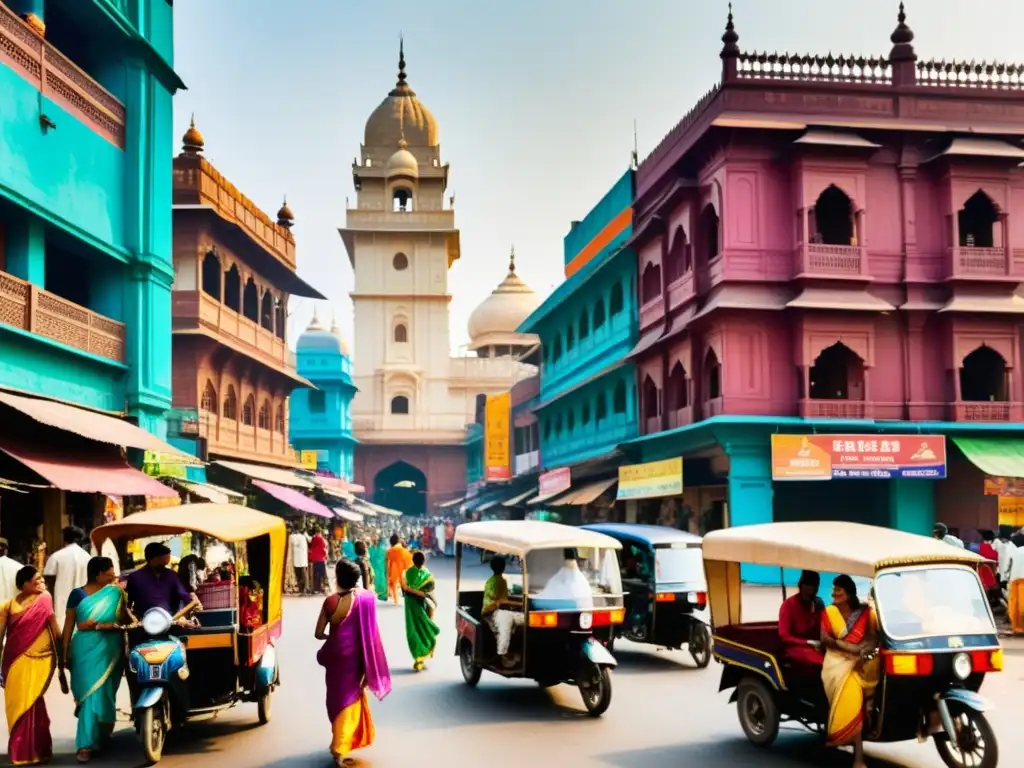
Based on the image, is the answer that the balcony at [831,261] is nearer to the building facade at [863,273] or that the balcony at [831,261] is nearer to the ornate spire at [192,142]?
the building facade at [863,273]

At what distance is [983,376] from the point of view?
24.5 meters

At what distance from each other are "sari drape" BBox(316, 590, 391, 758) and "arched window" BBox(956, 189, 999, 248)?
64.5 feet

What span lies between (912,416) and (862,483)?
2.00 meters

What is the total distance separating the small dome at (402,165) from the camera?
194 feet

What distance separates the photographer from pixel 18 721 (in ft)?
24.3

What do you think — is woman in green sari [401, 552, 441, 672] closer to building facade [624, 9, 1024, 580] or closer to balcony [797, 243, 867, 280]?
building facade [624, 9, 1024, 580]

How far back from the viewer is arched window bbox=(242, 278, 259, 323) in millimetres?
30281

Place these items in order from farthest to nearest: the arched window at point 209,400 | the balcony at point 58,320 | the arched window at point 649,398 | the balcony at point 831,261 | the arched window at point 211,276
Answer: the arched window at point 649,398 → the arched window at point 211,276 → the arched window at point 209,400 → the balcony at point 831,261 → the balcony at point 58,320

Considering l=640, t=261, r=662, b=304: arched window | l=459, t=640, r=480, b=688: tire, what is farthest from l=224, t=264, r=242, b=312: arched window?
l=459, t=640, r=480, b=688: tire

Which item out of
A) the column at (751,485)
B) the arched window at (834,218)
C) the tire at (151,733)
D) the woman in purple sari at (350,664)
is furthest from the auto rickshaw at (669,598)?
the arched window at (834,218)

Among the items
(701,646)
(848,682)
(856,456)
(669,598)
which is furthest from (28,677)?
(856,456)

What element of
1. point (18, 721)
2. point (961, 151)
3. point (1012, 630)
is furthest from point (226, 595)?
point (961, 151)

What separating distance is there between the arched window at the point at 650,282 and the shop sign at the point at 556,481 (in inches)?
248

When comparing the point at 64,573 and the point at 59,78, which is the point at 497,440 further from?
the point at 64,573
